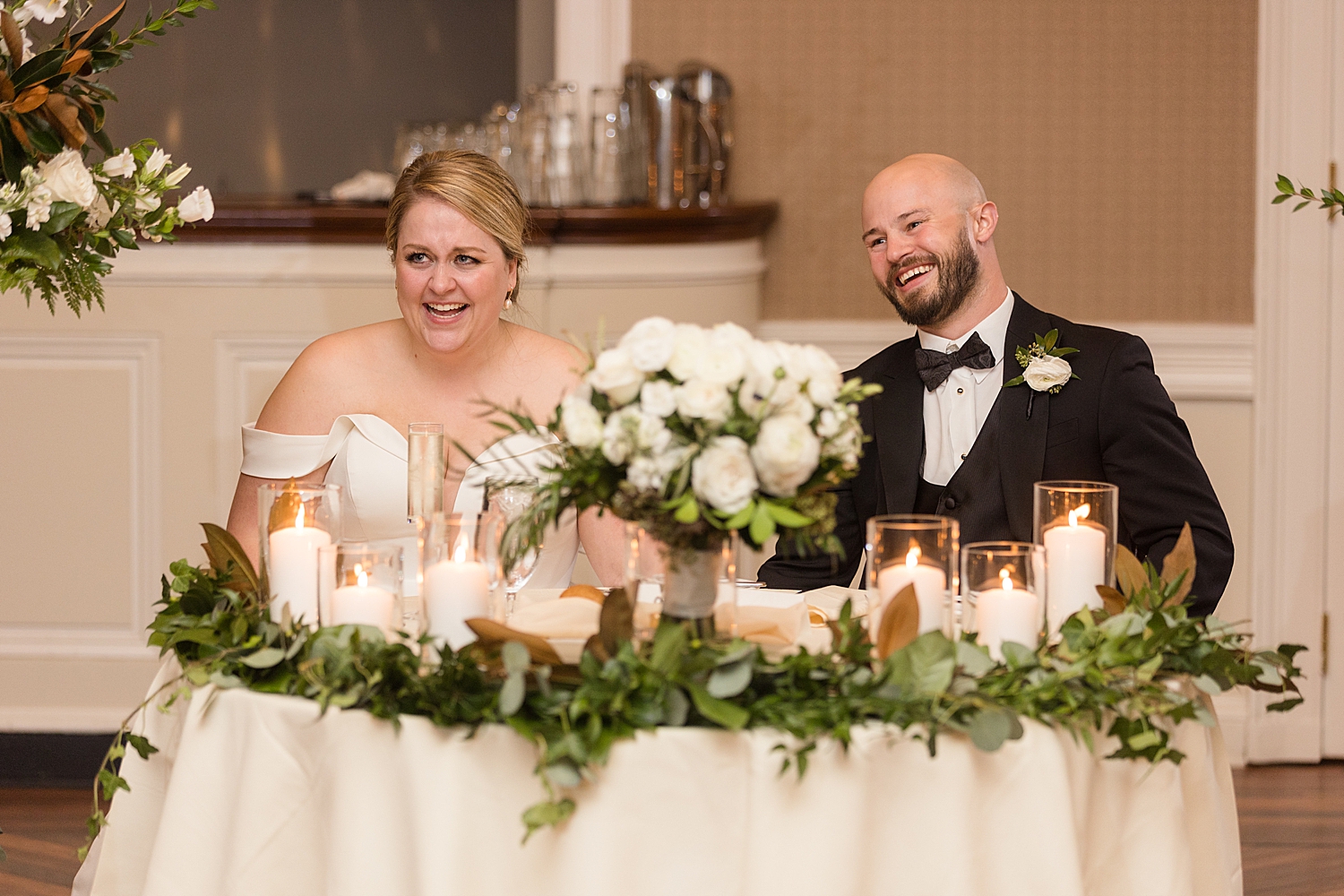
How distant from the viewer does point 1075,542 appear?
71.4 inches

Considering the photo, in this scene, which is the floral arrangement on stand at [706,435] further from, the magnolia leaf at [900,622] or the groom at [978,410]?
the groom at [978,410]

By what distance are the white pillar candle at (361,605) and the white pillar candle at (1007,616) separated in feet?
2.29

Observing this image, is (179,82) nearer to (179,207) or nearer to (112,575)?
(112,575)

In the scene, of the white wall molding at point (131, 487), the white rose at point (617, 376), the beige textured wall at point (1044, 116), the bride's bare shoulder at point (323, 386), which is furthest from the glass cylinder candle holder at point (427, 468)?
the beige textured wall at point (1044, 116)

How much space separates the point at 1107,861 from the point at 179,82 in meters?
5.25

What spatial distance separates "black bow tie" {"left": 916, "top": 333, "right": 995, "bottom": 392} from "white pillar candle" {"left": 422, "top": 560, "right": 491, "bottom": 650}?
1217 millimetres

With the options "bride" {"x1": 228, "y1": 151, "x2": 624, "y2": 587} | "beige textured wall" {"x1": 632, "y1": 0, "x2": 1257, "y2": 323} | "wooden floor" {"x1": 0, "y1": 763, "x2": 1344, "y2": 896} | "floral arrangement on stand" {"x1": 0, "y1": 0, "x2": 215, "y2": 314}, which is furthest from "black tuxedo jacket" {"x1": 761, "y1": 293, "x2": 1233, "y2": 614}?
"beige textured wall" {"x1": 632, "y1": 0, "x2": 1257, "y2": 323}

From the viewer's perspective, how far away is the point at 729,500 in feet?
4.93

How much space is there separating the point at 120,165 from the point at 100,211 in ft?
0.24

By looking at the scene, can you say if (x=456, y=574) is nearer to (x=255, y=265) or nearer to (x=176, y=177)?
(x=176, y=177)

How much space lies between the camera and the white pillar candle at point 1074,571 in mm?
1812

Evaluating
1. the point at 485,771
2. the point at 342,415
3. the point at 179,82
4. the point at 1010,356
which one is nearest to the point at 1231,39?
the point at 1010,356

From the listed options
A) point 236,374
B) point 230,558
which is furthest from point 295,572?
point 236,374

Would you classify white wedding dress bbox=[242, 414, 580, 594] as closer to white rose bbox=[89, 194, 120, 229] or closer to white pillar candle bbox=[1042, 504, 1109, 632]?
white rose bbox=[89, 194, 120, 229]
